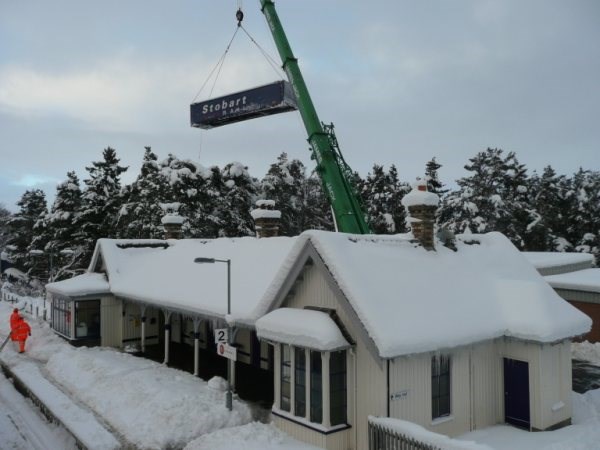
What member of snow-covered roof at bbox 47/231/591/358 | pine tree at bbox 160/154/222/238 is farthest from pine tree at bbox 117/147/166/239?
snow-covered roof at bbox 47/231/591/358

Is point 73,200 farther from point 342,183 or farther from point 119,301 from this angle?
point 342,183

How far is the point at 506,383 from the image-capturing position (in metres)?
12.9

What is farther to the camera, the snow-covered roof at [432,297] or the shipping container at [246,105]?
the shipping container at [246,105]

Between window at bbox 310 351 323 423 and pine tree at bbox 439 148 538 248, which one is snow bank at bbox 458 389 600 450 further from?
pine tree at bbox 439 148 538 248

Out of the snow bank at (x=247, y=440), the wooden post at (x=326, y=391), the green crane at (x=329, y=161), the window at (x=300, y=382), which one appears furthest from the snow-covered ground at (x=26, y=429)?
the green crane at (x=329, y=161)

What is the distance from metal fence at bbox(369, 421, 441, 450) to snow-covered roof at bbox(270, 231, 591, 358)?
5.34 feet

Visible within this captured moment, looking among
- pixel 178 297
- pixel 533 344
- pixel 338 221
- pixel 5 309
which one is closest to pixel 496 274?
pixel 533 344

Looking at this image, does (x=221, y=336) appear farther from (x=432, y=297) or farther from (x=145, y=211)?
(x=145, y=211)

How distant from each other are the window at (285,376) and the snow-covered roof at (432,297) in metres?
1.59

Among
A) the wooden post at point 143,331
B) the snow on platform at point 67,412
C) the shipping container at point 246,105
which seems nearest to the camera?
the snow on platform at point 67,412

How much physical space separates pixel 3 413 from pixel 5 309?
19.2 m

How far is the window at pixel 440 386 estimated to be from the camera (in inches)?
457

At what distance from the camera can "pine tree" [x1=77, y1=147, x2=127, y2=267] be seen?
46.1m

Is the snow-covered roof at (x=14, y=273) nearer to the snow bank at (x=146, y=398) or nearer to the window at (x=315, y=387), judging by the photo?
the snow bank at (x=146, y=398)
